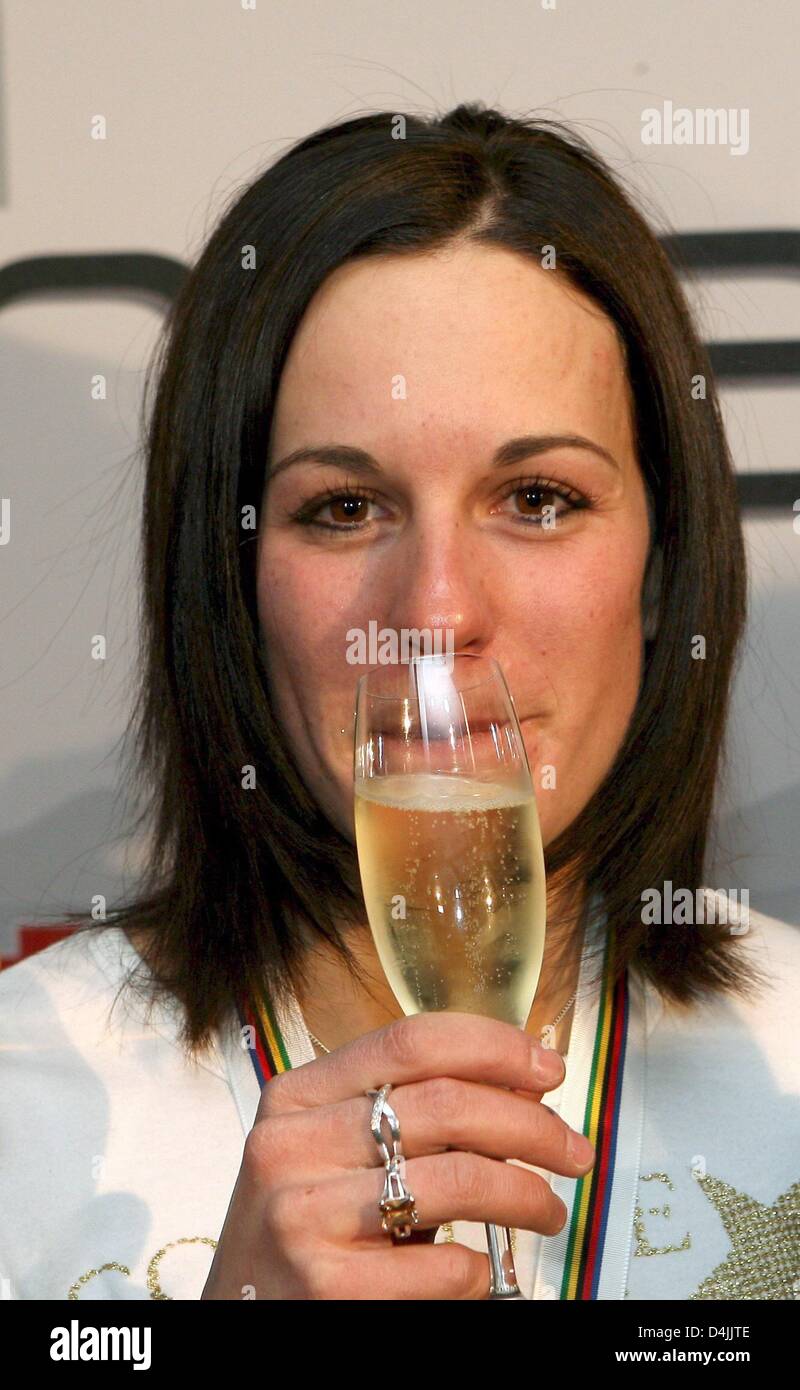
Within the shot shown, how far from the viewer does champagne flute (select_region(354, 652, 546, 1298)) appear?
81 cm

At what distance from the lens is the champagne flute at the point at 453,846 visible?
81 cm

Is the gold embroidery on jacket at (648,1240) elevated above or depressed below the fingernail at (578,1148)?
below

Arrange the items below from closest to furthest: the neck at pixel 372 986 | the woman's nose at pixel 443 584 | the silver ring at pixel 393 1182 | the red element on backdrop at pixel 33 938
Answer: the silver ring at pixel 393 1182 < the woman's nose at pixel 443 584 < the neck at pixel 372 986 < the red element on backdrop at pixel 33 938

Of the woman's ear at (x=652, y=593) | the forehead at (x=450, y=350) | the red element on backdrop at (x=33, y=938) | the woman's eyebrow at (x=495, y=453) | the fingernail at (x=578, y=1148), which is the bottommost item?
the fingernail at (x=578, y=1148)

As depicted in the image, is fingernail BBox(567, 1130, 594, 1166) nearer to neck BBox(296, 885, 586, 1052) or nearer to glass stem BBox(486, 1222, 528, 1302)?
glass stem BBox(486, 1222, 528, 1302)

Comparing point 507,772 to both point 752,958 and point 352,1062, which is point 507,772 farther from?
point 752,958

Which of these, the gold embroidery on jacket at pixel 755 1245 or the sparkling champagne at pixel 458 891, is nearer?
the sparkling champagne at pixel 458 891

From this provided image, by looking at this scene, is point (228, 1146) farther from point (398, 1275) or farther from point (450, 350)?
point (450, 350)

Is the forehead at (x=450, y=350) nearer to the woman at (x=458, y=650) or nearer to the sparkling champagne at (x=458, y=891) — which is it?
the woman at (x=458, y=650)

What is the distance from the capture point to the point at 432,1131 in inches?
29.3

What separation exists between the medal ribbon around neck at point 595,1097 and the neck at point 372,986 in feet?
0.10

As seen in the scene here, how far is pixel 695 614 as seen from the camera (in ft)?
4.40

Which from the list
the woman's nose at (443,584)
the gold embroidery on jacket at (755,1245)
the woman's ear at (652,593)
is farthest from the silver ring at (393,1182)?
the woman's ear at (652,593)

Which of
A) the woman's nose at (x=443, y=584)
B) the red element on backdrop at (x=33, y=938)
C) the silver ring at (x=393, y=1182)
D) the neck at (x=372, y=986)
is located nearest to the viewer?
the silver ring at (x=393, y=1182)
